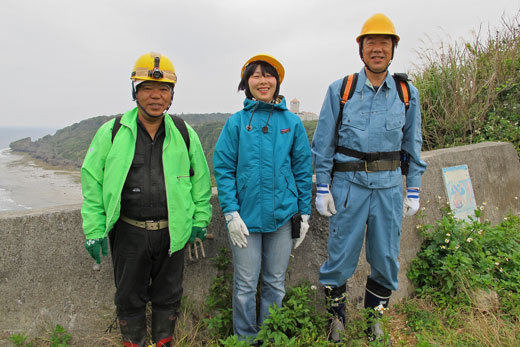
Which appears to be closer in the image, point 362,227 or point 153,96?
point 153,96

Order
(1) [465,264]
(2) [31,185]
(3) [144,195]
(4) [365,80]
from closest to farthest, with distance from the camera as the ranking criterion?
(3) [144,195] < (4) [365,80] < (1) [465,264] < (2) [31,185]

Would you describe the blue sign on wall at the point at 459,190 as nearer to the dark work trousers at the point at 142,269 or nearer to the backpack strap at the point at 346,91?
the backpack strap at the point at 346,91

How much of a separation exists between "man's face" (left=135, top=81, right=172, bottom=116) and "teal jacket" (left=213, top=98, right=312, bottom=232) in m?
0.41

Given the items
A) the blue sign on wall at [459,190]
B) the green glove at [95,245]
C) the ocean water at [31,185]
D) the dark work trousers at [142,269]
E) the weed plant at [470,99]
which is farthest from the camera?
the ocean water at [31,185]

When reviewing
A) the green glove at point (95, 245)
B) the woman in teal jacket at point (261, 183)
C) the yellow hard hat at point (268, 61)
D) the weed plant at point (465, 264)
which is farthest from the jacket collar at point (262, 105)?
the weed plant at point (465, 264)

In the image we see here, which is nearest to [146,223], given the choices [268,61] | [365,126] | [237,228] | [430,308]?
[237,228]

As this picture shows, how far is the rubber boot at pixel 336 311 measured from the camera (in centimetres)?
241

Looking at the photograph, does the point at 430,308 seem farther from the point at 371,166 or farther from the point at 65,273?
the point at 65,273

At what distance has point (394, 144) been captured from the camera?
7.54 feet

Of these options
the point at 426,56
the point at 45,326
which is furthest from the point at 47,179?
the point at 426,56

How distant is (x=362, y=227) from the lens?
231 cm

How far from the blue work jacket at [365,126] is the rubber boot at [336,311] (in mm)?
825

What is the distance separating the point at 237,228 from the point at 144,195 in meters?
0.59

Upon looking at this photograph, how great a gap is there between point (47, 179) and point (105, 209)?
43.3 ft
